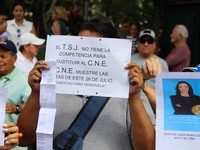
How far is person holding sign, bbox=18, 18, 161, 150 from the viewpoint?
2633mm

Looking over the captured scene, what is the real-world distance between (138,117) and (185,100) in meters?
0.26

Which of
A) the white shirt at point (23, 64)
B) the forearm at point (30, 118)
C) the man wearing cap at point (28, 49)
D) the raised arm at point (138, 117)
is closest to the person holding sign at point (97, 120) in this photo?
the forearm at point (30, 118)

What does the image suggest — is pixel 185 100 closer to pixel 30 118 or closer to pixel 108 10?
pixel 30 118

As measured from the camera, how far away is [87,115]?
2.72 metres

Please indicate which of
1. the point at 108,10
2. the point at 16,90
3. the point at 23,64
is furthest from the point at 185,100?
the point at 108,10

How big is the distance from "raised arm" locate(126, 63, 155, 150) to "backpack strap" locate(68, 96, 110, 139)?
265 mm

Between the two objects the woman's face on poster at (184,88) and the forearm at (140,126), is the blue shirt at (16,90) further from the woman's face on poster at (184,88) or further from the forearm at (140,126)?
the woman's face on poster at (184,88)

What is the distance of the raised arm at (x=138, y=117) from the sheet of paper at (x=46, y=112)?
414mm

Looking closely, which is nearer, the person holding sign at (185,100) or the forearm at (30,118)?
the person holding sign at (185,100)

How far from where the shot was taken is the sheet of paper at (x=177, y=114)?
8.00ft

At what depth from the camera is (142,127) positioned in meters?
2.51

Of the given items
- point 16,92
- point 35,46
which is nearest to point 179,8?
point 35,46

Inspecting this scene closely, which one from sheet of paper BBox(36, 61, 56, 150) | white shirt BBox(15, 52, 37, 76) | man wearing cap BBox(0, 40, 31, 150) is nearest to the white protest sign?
sheet of paper BBox(36, 61, 56, 150)

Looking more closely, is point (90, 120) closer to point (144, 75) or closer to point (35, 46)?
point (144, 75)
